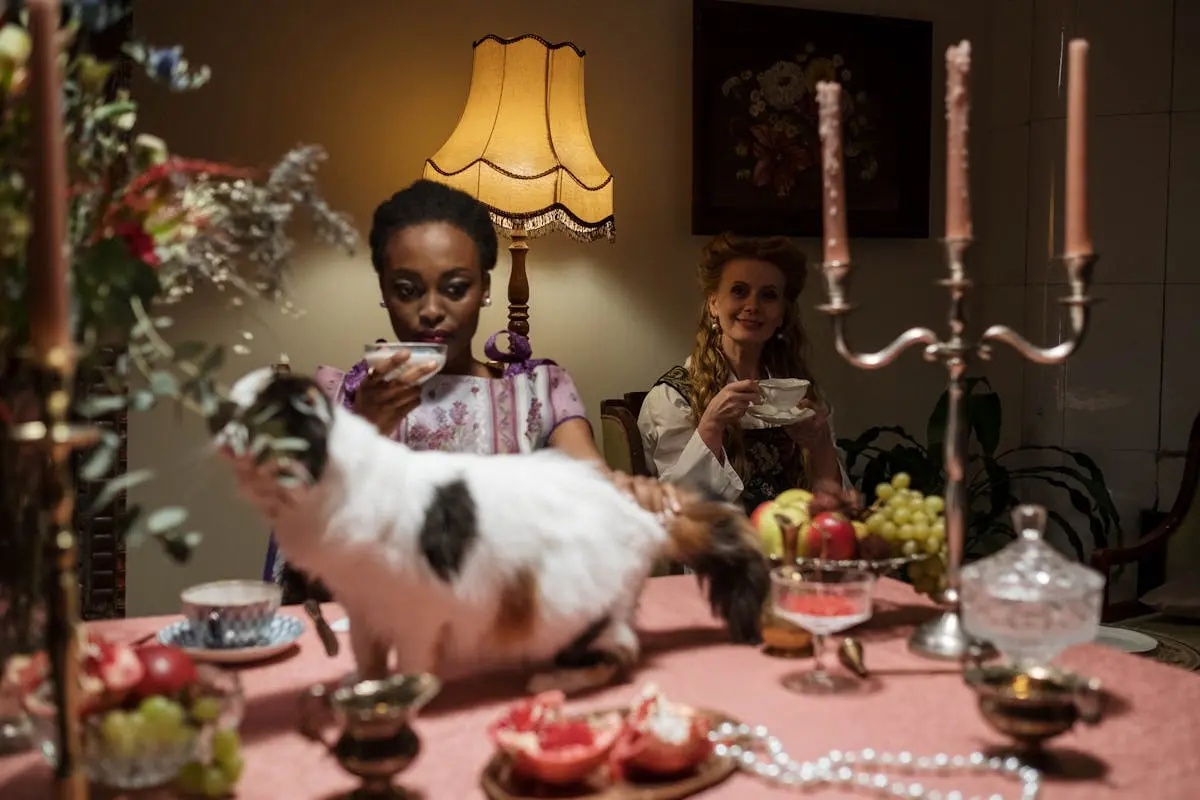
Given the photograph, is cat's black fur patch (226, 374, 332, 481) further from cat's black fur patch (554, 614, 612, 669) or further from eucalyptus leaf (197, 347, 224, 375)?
cat's black fur patch (554, 614, 612, 669)

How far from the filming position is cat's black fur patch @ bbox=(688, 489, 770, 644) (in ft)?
3.97

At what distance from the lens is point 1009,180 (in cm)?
325

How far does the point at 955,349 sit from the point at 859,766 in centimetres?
44

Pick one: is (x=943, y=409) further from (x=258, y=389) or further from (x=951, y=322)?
(x=258, y=389)

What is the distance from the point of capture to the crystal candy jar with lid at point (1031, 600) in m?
0.98

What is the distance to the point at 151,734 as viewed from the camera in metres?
0.77

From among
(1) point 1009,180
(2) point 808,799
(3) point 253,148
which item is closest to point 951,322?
(2) point 808,799

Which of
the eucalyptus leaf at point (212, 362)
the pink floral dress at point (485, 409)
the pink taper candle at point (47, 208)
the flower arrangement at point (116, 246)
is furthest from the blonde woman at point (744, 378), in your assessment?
the pink taper candle at point (47, 208)

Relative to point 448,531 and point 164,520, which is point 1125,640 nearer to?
point 448,531

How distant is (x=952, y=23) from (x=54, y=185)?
10.2 ft


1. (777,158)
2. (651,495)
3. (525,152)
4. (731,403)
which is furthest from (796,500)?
(777,158)

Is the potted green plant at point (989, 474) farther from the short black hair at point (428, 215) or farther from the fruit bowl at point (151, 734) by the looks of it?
the fruit bowl at point (151, 734)

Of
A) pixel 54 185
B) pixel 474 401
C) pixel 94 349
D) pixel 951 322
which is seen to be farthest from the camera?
pixel 474 401

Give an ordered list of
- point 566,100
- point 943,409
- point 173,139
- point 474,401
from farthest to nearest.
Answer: point 943,409 < point 173,139 < point 566,100 < point 474,401
